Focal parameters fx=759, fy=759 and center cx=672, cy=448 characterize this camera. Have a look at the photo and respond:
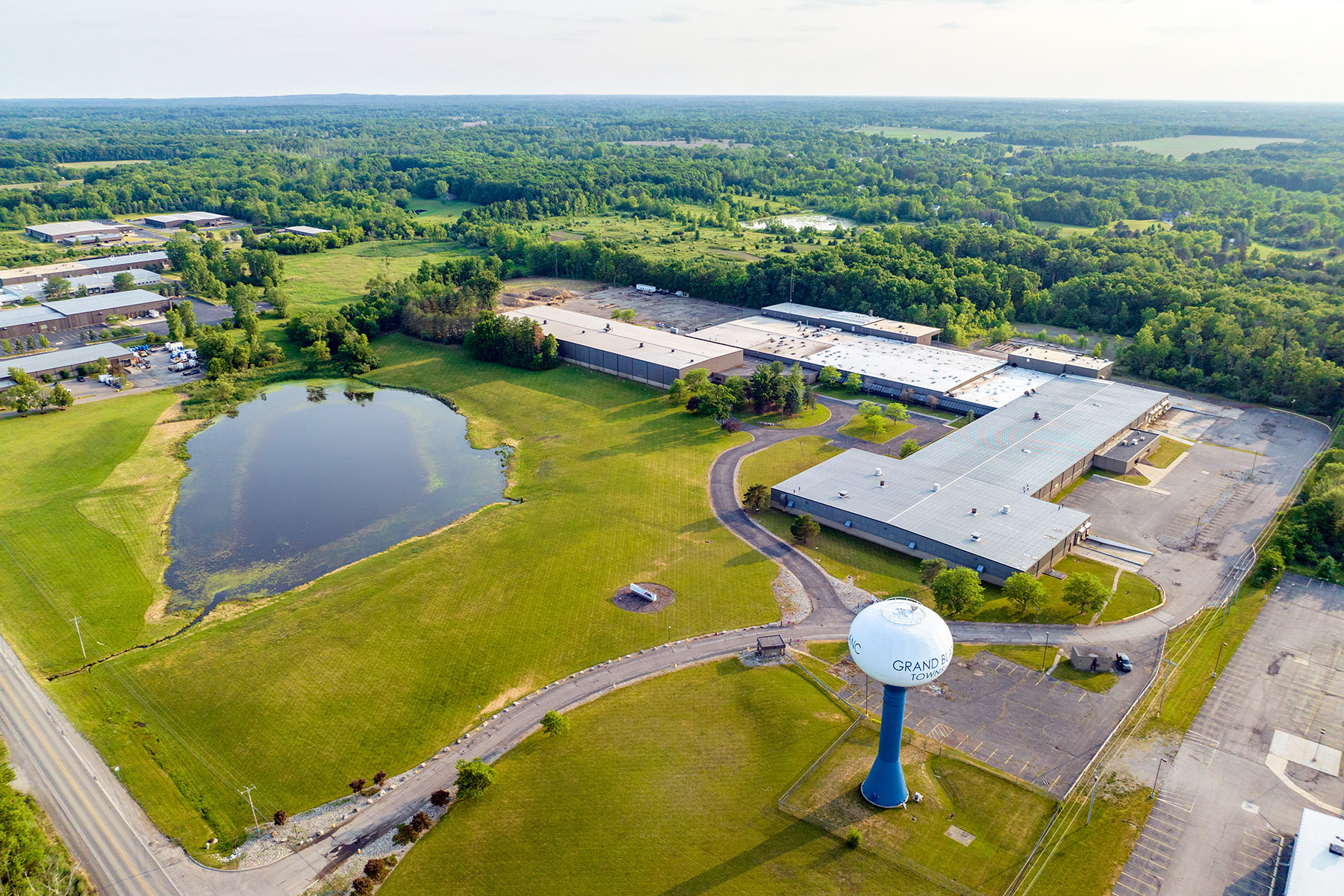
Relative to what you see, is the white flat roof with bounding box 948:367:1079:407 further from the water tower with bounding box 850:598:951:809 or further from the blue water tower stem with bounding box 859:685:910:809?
the blue water tower stem with bounding box 859:685:910:809

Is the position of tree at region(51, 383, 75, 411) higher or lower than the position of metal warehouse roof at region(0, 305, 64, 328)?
lower

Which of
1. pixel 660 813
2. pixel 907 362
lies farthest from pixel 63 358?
pixel 907 362

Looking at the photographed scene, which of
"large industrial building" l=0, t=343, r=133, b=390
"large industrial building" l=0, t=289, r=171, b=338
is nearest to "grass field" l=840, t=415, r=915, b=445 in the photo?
"large industrial building" l=0, t=343, r=133, b=390

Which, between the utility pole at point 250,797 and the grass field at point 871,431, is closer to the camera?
the utility pole at point 250,797

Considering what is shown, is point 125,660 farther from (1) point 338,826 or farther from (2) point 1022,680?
(2) point 1022,680

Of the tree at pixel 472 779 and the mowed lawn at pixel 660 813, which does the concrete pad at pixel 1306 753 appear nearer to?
the mowed lawn at pixel 660 813

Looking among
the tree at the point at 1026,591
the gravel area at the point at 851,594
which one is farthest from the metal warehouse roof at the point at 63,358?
the tree at the point at 1026,591
